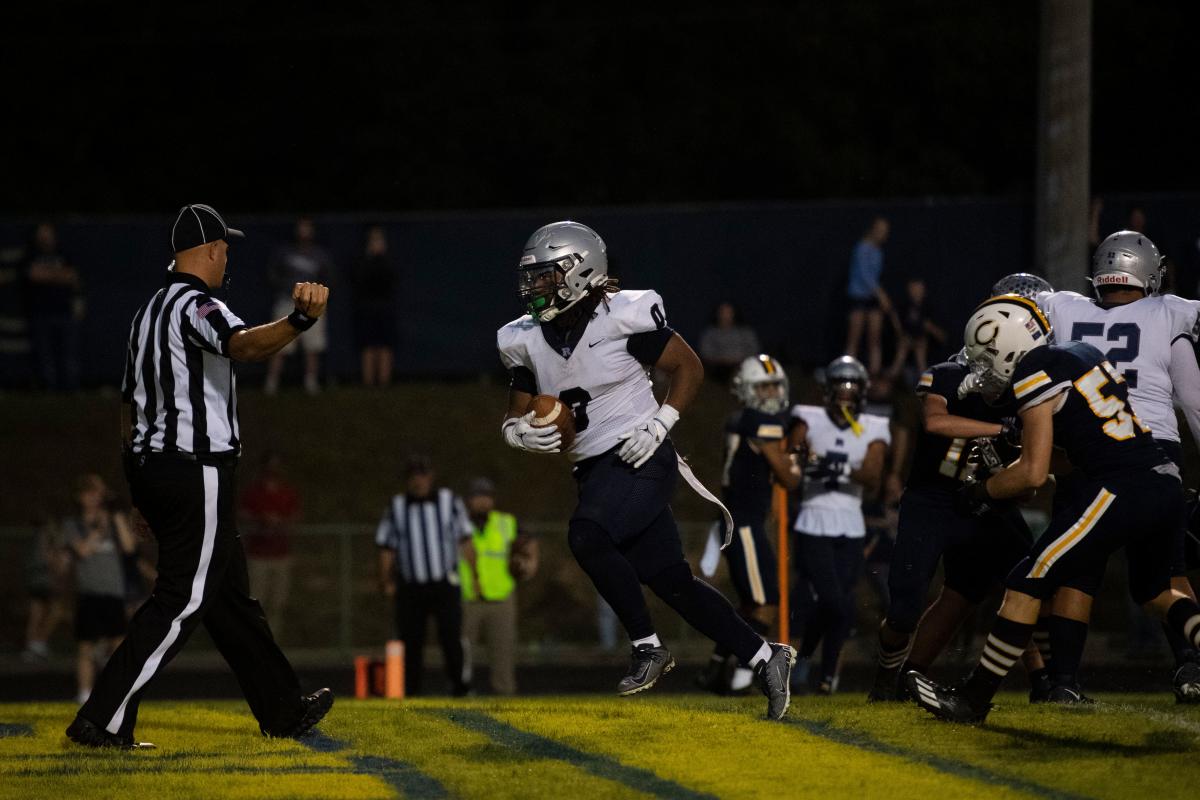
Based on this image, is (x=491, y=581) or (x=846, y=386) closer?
(x=846, y=386)

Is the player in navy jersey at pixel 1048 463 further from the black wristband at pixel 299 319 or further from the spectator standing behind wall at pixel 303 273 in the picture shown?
the spectator standing behind wall at pixel 303 273

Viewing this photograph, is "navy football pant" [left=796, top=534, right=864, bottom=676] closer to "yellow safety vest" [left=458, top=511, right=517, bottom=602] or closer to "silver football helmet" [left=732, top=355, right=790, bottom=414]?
"silver football helmet" [left=732, top=355, right=790, bottom=414]

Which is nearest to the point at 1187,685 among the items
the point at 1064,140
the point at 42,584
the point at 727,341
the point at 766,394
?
the point at 766,394

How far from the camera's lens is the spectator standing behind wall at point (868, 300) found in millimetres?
17359

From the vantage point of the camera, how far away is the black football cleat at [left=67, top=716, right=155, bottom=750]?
5.81 m

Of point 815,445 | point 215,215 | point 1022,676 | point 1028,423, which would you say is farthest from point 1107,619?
point 215,215

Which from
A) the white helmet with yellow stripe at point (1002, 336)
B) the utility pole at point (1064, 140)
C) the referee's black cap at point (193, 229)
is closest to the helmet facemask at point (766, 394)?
the white helmet with yellow stripe at point (1002, 336)

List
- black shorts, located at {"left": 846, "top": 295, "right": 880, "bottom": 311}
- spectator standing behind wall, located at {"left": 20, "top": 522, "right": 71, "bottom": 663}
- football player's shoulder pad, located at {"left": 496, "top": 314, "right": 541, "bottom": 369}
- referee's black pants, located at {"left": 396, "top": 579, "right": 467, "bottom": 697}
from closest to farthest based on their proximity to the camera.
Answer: football player's shoulder pad, located at {"left": 496, "top": 314, "right": 541, "bottom": 369}
referee's black pants, located at {"left": 396, "top": 579, "right": 467, "bottom": 697}
spectator standing behind wall, located at {"left": 20, "top": 522, "right": 71, "bottom": 663}
black shorts, located at {"left": 846, "top": 295, "right": 880, "bottom": 311}

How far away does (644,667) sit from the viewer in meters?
6.00

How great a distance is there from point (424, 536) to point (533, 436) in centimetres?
635

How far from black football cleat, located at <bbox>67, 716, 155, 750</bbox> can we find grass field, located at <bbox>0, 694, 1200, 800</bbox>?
0.06 meters

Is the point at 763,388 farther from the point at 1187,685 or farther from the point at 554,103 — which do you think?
the point at 554,103

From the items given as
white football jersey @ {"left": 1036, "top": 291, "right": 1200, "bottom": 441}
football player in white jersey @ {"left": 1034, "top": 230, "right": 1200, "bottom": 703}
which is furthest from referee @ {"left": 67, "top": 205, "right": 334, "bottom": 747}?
white football jersey @ {"left": 1036, "top": 291, "right": 1200, "bottom": 441}

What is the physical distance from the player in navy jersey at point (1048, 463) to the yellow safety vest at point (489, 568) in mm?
7044
